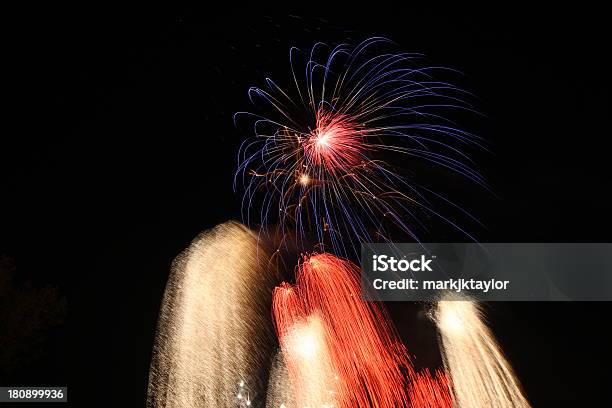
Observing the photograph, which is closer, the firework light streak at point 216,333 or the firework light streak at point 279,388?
the firework light streak at point 216,333

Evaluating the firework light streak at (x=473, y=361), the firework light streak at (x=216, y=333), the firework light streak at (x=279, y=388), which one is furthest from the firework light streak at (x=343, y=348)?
the firework light streak at (x=216, y=333)

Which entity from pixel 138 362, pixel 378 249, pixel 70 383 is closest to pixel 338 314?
pixel 378 249

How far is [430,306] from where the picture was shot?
60.2ft

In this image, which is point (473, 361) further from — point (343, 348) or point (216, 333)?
point (216, 333)

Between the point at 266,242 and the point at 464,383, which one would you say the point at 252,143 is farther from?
the point at 464,383

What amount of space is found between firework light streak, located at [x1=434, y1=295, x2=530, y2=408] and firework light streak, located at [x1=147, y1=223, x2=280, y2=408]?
4050 mm

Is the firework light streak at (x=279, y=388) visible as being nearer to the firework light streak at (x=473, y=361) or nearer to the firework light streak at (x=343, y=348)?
the firework light streak at (x=343, y=348)

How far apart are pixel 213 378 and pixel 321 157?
5.60 m

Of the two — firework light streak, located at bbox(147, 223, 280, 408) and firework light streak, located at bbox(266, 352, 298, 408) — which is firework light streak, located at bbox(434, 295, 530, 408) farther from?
firework light streak, located at bbox(147, 223, 280, 408)

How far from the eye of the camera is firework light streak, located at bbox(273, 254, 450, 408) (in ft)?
55.5

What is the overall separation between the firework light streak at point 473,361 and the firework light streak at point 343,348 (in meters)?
0.51

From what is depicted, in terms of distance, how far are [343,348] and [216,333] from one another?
2.94 metres

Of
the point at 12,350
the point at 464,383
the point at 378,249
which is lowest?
the point at 464,383

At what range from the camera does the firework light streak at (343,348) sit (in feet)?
55.5
